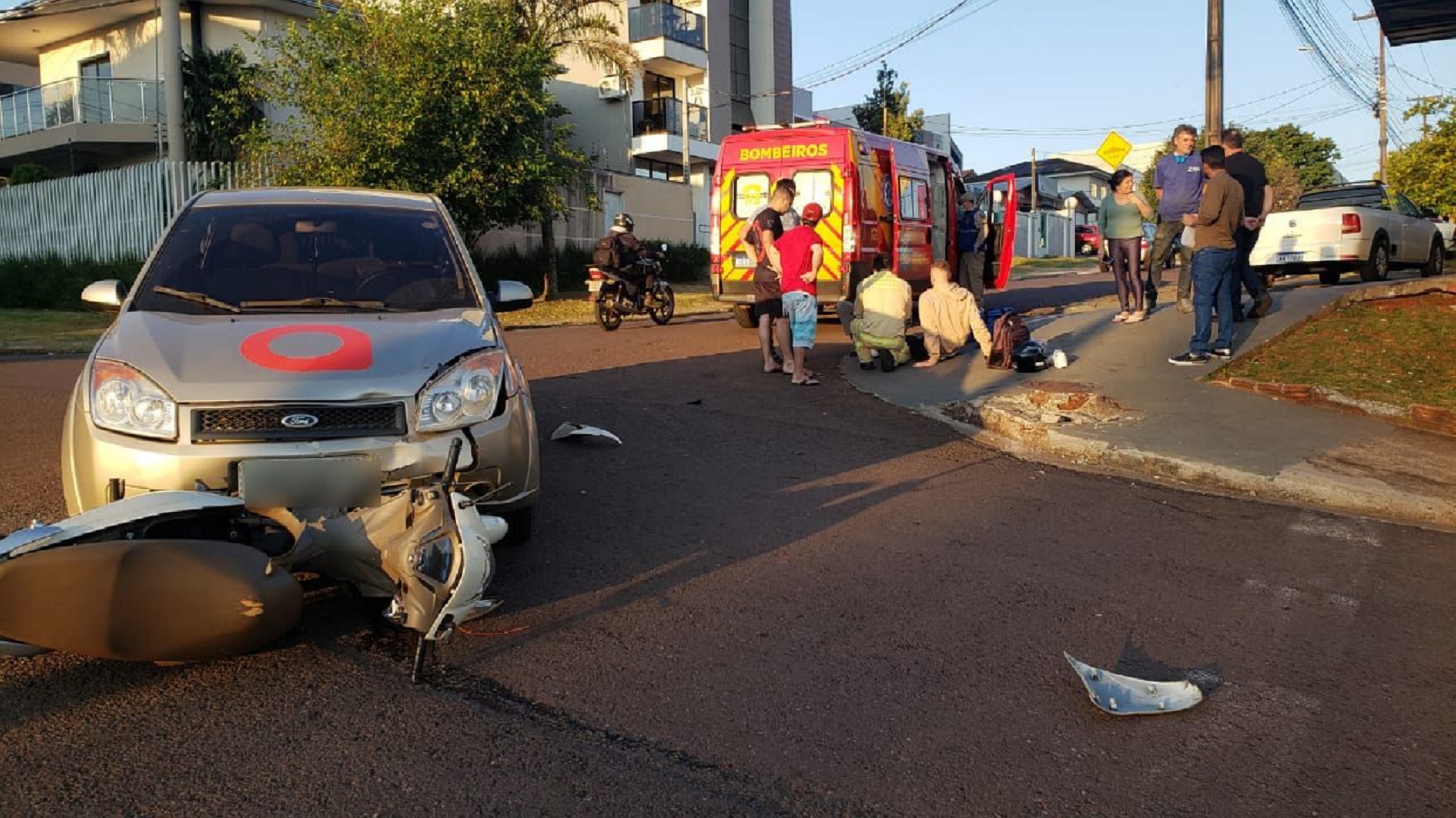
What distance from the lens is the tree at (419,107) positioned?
20125mm

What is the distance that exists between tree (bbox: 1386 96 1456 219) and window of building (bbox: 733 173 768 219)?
2506 centimetres

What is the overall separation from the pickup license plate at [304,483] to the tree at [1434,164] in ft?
115

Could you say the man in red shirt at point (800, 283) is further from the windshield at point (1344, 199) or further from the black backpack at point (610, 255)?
the windshield at point (1344, 199)

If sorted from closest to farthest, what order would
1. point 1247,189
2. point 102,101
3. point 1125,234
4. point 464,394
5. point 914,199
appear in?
point 464,394
point 1247,189
point 1125,234
point 914,199
point 102,101

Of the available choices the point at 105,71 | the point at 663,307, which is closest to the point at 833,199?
the point at 663,307

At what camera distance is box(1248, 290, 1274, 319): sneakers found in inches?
491

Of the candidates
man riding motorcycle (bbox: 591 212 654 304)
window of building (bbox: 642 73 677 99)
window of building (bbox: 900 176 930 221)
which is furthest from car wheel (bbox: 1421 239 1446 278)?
window of building (bbox: 642 73 677 99)

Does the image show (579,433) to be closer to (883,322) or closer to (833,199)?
(883,322)

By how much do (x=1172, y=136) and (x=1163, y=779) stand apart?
1079 cm

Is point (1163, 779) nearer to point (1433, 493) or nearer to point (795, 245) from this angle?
point (1433, 493)

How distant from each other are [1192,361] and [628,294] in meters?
8.58

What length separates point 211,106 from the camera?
87.4ft

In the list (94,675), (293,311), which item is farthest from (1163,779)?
(293,311)

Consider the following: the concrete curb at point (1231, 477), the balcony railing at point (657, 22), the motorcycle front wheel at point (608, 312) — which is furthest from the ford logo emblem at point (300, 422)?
the balcony railing at point (657, 22)
